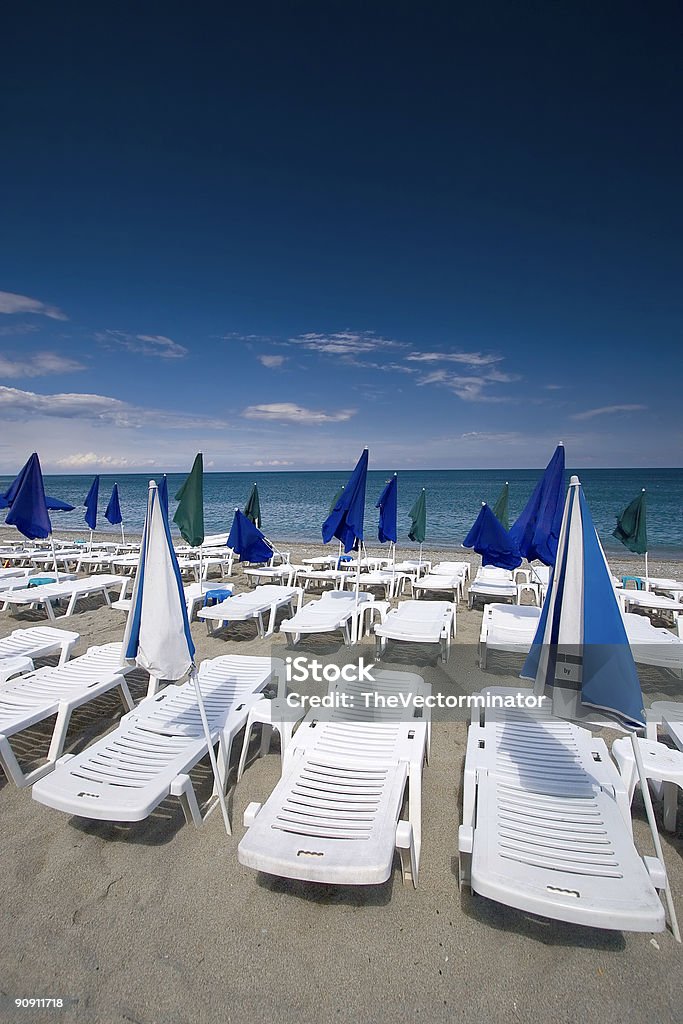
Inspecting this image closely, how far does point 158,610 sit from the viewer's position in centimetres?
308

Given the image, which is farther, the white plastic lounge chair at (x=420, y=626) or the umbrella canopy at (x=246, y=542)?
the umbrella canopy at (x=246, y=542)

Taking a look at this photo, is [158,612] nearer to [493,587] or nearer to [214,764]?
[214,764]

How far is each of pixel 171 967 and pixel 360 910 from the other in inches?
36.0

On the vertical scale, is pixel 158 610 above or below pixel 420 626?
above

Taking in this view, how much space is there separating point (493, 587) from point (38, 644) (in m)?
6.98

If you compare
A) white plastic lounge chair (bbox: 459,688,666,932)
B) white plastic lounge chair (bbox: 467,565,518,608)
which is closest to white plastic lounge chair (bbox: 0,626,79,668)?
white plastic lounge chair (bbox: 459,688,666,932)

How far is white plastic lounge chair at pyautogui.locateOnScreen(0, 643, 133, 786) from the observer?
11.5 ft

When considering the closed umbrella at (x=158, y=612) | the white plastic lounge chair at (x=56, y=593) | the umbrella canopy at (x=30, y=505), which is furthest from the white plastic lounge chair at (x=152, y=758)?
the white plastic lounge chair at (x=56, y=593)

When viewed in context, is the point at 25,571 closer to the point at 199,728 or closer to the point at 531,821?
the point at 199,728

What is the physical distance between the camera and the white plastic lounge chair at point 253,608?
687 cm

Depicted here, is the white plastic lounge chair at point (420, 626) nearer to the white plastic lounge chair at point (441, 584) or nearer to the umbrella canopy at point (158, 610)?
the white plastic lounge chair at point (441, 584)

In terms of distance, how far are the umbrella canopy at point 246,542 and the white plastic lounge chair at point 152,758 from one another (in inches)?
142

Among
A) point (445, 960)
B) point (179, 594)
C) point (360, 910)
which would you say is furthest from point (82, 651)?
point (445, 960)

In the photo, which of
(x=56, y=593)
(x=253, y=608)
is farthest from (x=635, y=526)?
(x=56, y=593)
